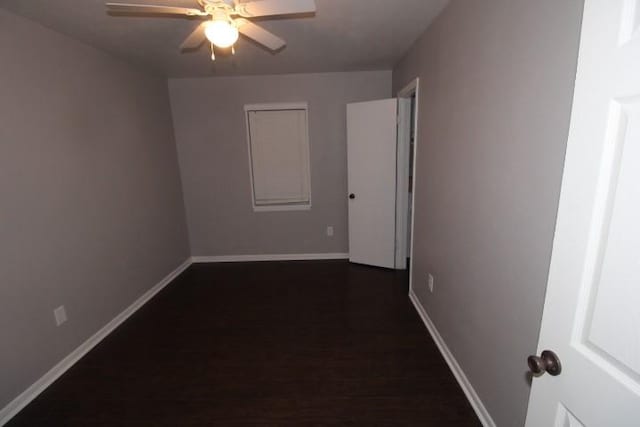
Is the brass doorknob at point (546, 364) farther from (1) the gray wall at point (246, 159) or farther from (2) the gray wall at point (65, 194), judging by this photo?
(1) the gray wall at point (246, 159)

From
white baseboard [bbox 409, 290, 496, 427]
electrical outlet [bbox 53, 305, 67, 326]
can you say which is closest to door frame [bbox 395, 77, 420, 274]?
white baseboard [bbox 409, 290, 496, 427]

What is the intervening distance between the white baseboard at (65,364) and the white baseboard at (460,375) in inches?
106

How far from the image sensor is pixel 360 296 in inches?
114

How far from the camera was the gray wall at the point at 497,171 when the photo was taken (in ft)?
3.46

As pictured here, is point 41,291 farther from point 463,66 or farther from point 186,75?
point 463,66

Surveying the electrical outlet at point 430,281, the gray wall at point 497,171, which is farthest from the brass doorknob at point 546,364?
the electrical outlet at point 430,281

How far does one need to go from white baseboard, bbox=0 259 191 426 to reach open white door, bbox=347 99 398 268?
8.09 feet

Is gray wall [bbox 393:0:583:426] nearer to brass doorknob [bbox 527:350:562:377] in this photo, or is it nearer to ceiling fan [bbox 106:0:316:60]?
brass doorknob [bbox 527:350:562:377]

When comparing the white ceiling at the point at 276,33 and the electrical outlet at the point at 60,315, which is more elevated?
the white ceiling at the point at 276,33

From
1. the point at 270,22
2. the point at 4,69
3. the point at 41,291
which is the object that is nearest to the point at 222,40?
the point at 270,22

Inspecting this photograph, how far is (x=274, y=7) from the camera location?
150cm

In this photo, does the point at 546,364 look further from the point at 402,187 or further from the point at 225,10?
the point at 402,187

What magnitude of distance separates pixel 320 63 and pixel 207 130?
1641mm

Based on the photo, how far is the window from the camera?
11.8ft
